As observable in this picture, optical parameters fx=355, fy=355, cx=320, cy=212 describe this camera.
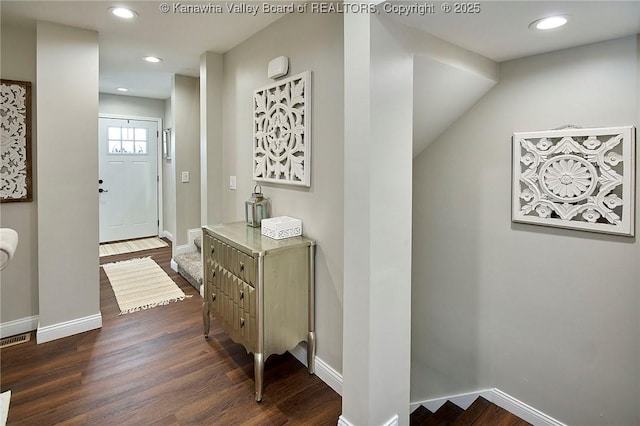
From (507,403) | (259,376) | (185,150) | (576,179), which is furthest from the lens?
(185,150)

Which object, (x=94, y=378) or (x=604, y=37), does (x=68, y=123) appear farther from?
(x=604, y=37)

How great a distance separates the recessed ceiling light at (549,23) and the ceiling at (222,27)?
31 millimetres

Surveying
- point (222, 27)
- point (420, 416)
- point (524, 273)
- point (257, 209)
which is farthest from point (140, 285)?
point (524, 273)

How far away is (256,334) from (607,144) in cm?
209

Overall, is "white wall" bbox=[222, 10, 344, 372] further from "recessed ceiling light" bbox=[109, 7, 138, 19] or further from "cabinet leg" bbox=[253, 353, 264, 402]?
"recessed ceiling light" bbox=[109, 7, 138, 19]

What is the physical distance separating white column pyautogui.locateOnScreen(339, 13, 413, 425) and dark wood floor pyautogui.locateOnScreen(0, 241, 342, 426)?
1.47 feet

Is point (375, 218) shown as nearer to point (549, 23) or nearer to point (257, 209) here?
point (549, 23)

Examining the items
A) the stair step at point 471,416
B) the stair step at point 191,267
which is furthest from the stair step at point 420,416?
the stair step at point 191,267

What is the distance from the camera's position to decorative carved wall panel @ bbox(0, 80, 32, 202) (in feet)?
8.75

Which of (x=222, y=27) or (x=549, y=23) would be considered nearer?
(x=549, y=23)

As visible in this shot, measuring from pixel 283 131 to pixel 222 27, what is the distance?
95 centimetres

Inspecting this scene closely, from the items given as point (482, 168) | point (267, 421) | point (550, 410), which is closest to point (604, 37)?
point (482, 168)

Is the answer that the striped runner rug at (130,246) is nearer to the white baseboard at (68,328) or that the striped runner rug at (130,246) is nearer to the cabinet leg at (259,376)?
the white baseboard at (68,328)

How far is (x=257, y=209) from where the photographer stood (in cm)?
264
